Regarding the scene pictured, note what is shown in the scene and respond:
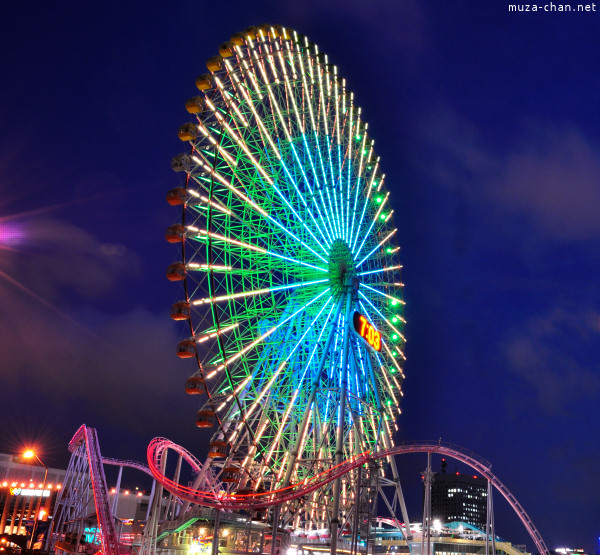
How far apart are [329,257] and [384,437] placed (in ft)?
35.5

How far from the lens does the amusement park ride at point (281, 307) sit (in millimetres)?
28281

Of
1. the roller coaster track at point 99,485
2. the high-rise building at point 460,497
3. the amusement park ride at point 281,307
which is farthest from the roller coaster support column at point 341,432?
the high-rise building at point 460,497

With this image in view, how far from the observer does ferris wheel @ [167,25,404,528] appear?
94.2 ft

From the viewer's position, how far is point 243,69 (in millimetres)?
30047

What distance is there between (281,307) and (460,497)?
154262 millimetres

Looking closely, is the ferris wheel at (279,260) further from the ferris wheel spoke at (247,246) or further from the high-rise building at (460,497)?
the high-rise building at (460,497)

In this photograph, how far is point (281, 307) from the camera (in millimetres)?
32594

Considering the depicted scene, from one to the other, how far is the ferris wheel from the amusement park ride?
0.09m

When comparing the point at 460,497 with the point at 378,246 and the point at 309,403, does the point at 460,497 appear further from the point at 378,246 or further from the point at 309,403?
the point at 309,403

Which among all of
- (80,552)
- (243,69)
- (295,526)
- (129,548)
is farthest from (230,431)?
(243,69)

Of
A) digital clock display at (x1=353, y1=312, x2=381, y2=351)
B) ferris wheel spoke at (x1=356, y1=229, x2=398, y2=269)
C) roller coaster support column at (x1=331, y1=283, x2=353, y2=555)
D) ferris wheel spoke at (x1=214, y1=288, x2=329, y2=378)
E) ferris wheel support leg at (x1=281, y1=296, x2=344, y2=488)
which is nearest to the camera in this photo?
roller coaster support column at (x1=331, y1=283, x2=353, y2=555)

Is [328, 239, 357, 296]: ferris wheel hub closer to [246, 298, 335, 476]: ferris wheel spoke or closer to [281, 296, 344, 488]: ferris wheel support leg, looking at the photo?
[281, 296, 344, 488]: ferris wheel support leg

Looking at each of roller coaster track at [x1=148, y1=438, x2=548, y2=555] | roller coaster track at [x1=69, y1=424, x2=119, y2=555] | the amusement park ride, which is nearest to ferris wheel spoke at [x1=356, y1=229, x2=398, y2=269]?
the amusement park ride

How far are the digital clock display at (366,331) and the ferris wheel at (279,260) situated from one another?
0.36 feet
